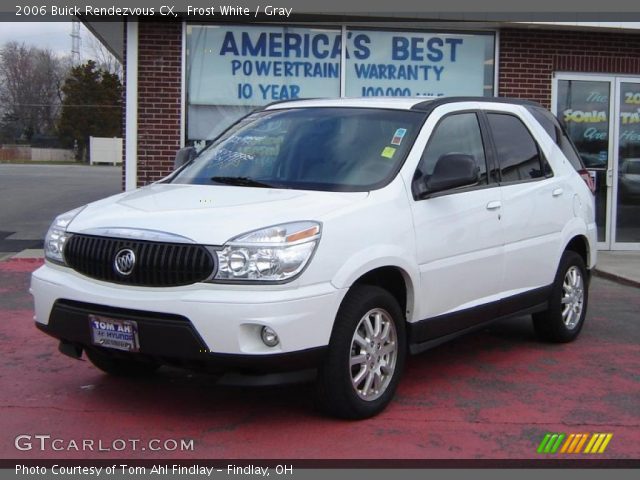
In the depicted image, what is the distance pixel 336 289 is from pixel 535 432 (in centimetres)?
140

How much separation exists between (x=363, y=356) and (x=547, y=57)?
27.3 feet

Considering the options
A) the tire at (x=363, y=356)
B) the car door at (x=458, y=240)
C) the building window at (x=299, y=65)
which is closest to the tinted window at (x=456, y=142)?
the car door at (x=458, y=240)

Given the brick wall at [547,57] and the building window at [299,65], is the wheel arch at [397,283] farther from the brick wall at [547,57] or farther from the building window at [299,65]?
the brick wall at [547,57]

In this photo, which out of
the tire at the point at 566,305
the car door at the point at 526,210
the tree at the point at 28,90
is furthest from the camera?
the tree at the point at 28,90

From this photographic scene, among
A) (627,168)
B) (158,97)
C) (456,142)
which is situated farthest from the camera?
(627,168)

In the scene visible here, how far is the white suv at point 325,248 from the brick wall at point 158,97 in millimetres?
5077

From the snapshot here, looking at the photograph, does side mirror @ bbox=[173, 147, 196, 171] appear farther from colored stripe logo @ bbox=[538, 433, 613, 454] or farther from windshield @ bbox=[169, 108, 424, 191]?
colored stripe logo @ bbox=[538, 433, 613, 454]

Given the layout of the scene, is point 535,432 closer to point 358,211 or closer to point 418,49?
point 358,211

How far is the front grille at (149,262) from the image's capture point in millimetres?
4273

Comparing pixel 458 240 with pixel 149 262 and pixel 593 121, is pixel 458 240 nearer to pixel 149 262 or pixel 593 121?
pixel 149 262

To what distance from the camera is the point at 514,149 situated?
626cm

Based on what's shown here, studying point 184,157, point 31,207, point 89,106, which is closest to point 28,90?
point 89,106

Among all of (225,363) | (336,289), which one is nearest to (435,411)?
(336,289)

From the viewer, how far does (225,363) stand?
4234 millimetres
